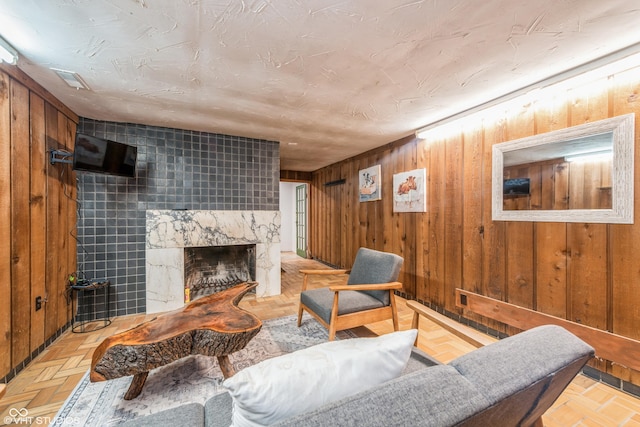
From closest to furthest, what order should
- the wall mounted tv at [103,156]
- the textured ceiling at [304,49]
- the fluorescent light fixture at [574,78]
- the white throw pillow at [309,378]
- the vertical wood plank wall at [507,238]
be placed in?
the white throw pillow at [309,378] < the textured ceiling at [304,49] < the fluorescent light fixture at [574,78] < the vertical wood plank wall at [507,238] < the wall mounted tv at [103,156]

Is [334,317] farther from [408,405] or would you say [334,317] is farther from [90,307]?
[90,307]

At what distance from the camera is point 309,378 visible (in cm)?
74

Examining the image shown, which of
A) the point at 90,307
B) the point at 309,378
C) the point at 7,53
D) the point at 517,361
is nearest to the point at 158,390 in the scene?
the point at 309,378

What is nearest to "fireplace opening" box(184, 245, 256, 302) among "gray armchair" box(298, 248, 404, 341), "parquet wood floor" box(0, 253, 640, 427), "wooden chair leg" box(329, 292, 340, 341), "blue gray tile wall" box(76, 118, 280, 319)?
"blue gray tile wall" box(76, 118, 280, 319)

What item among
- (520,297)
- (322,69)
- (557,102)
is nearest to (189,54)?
(322,69)

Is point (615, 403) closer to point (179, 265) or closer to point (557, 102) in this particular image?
point (557, 102)

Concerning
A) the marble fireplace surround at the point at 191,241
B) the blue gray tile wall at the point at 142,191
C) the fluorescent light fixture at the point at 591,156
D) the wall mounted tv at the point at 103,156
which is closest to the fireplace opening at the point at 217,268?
the marble fireplace surround at the point at 191,241

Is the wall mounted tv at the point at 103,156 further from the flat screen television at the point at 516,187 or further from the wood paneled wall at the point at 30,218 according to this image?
the flat screen television at the point at 516,187

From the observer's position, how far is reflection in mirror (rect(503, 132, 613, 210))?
5.82ft

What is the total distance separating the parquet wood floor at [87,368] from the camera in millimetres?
1505

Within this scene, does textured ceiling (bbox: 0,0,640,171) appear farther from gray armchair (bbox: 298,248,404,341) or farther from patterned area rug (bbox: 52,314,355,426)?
patterned area rug (bbox: 52,314,355,426)

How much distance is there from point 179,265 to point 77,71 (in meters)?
2.13

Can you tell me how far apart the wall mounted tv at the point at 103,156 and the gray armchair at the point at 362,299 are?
2.28m

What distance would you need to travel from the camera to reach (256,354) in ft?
6.98
